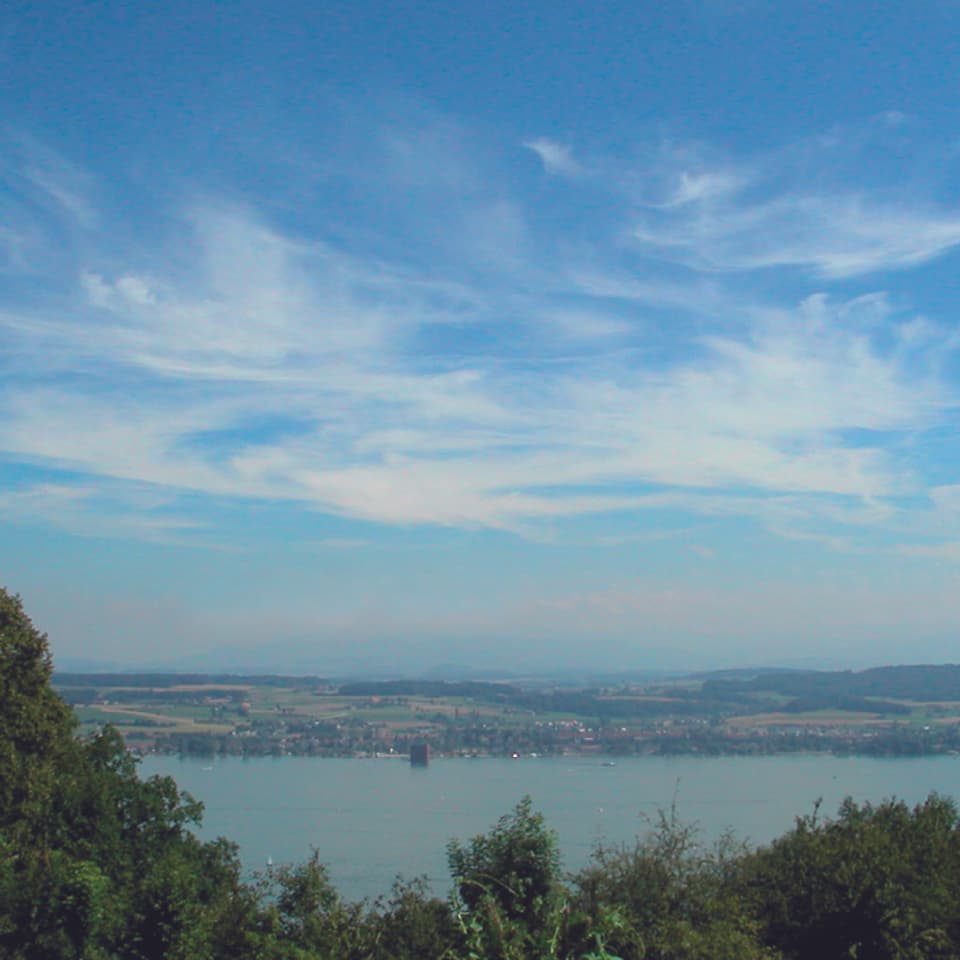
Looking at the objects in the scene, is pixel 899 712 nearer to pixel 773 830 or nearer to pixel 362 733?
pixel 362 733

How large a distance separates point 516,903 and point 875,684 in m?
83.5

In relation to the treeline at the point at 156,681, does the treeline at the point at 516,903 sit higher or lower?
higher

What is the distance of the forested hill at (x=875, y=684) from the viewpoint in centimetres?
8188

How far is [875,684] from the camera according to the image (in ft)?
286

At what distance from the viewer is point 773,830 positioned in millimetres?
32781

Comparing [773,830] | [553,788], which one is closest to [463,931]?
[773,830]

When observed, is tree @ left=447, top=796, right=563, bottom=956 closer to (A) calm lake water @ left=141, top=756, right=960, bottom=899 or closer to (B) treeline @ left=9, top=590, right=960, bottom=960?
(B) treeline @ left=9, top=590, right=960, bottom=960

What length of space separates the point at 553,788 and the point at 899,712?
126 ft

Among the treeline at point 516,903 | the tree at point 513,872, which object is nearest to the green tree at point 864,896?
the treeline at point 516,903

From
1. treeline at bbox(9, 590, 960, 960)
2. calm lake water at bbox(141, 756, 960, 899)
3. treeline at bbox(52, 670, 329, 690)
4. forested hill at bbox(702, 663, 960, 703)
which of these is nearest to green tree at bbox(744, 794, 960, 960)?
treeline at bbox(9, 590, 960, 960)

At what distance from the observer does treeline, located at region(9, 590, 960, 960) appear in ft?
31.5

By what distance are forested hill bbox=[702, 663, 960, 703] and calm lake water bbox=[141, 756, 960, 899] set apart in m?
27.3

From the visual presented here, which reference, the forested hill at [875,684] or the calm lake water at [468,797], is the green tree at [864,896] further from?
the forested hill at [875,684]

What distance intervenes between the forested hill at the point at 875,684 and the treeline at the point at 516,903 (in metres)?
72.6
